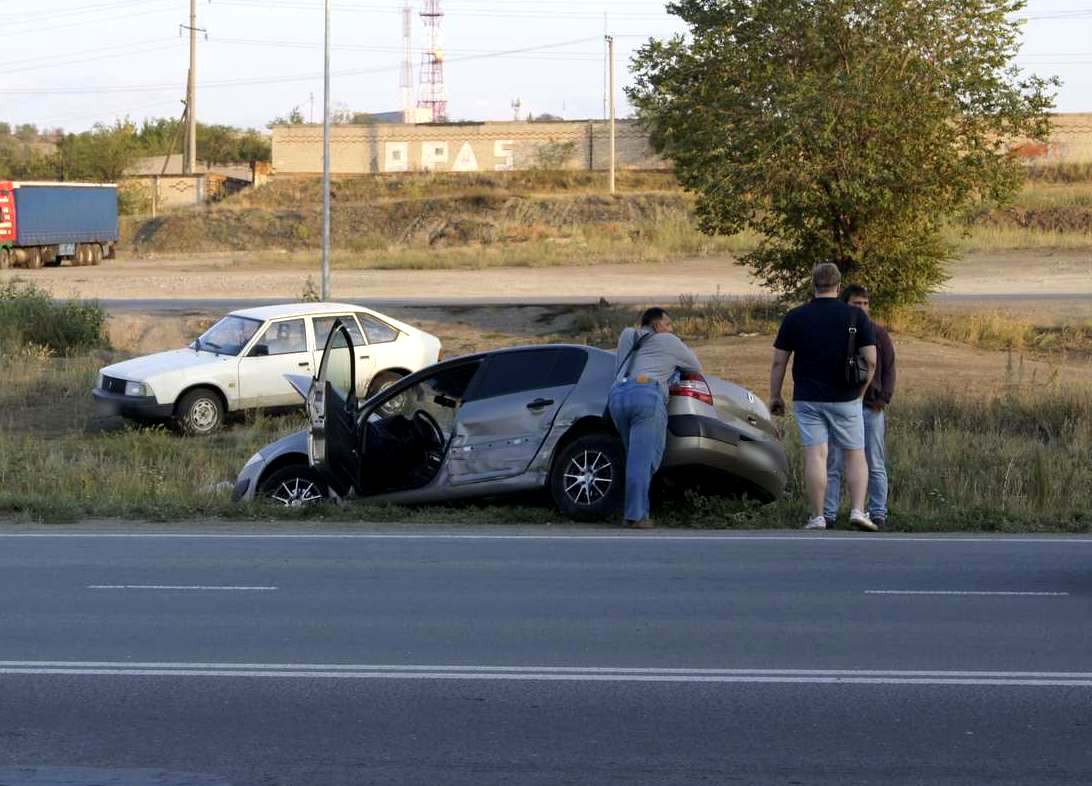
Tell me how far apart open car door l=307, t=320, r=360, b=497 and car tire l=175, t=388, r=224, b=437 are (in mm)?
7152

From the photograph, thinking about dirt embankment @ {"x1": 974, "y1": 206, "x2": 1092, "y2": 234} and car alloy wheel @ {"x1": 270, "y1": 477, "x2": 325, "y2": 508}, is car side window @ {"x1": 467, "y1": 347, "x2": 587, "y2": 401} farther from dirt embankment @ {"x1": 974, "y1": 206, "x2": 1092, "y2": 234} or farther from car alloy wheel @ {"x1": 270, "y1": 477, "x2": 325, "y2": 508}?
dirt embankment @ {"x1": 974, "y1": 206, "x2": 1092, "y2": 234}

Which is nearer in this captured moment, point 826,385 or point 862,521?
point 826,385

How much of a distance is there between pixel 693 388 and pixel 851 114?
541 inches

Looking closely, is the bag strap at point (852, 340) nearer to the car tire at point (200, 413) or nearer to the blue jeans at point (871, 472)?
the blue jeans at point (871, 472)

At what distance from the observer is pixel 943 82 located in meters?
24.1

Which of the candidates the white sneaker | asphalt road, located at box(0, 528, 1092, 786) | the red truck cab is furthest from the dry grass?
the red truck cab

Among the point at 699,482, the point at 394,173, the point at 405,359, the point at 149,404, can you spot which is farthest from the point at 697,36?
the point at 394,173

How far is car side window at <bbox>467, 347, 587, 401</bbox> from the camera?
38.0ft

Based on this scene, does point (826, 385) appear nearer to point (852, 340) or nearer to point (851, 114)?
point (852, 340)

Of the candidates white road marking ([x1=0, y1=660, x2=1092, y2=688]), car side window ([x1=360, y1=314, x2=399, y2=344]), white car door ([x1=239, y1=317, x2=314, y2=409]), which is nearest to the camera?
white road marking ([x1=0, y1=660, x2=1092, y2=688])

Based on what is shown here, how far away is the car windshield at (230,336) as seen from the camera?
62.9 ft

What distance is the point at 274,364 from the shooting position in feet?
62.6

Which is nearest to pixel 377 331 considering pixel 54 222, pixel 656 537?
pixel 656 537

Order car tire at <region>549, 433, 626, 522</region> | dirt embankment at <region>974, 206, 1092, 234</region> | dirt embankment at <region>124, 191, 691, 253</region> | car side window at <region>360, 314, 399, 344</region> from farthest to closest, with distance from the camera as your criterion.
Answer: dirt embankment at <region>124, 191, 691, 253</region> < dirt embankment at <region>974, 206, 1092, 234</region> < car side window at <region>360, 314, 399, 344</region> < car tire at <region>549, 433, 626, 522</region>
